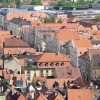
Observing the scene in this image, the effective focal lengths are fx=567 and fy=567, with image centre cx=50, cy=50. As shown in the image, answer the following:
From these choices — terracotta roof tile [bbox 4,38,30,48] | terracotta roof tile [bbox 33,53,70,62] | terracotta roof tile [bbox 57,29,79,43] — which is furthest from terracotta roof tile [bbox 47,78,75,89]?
terracotta roof tile [bbox 4,38,30,48]

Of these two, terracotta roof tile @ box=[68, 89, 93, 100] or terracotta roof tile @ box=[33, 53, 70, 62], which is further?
terracotta roof tile @ box=[33, 53, 70, 62]

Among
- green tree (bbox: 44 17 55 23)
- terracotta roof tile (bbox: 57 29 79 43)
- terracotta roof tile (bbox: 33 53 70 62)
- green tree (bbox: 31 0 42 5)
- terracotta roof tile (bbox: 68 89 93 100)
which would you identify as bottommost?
green tree (bbox: 31 0 42 5)

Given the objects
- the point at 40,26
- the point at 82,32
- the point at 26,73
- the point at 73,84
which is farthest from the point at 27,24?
the point at 73,84

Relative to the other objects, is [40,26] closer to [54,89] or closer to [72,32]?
[72,32]

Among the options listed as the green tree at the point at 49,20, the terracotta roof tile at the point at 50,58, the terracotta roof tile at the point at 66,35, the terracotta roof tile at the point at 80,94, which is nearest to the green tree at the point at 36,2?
the green tree at the point at 49,20

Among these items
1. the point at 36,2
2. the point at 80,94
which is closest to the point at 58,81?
the point at 80,94

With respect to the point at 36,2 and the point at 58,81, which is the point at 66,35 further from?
the point at 36,2

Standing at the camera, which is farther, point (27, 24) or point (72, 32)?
point (27, 24)

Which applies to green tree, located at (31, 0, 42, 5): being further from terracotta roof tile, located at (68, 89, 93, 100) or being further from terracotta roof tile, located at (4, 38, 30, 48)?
terracotta roof tile, located at (68, 89, 93, 100)

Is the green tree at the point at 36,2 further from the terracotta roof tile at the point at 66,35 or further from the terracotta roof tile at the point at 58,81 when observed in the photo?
the terracotta roof tile at the point at 58,81

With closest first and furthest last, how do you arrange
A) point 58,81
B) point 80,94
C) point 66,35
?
point 80,94 < point 58,81 < point 66,35

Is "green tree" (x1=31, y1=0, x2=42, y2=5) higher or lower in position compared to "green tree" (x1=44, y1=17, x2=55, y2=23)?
lower
